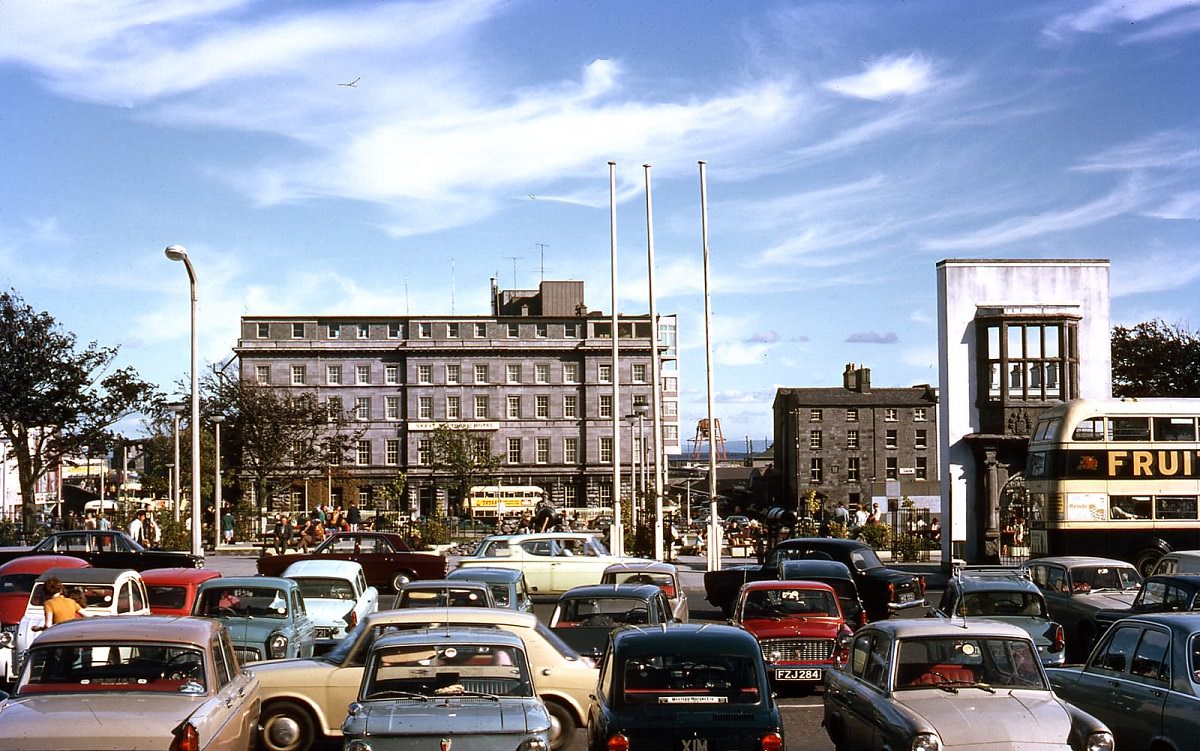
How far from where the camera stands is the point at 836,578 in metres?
21.9

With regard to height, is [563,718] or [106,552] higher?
[106,552]

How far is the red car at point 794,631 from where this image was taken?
1733 centimetres

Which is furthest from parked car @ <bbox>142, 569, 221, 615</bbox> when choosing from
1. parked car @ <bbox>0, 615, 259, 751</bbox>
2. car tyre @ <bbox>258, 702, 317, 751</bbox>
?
parked car @ <bbox>0, 615, 259, 751</bbox>

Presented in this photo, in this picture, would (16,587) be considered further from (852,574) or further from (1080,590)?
(1080,590)

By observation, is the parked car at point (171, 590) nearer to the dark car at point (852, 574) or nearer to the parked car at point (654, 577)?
the parked car at point (654, 577)

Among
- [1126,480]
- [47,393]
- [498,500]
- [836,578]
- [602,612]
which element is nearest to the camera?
[602,612]

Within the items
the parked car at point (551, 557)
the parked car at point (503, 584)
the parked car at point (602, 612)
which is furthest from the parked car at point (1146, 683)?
the parked car at point (551, 557)

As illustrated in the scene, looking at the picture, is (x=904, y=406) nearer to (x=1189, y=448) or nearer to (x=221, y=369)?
(x=221, y=369)

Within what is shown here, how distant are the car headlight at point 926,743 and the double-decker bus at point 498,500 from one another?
2612 inches

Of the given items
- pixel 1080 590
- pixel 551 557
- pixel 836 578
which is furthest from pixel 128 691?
pixel 551 557

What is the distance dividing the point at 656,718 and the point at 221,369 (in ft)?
240

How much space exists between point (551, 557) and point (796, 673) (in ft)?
44.1

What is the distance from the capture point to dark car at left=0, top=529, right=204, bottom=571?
98.7 feet

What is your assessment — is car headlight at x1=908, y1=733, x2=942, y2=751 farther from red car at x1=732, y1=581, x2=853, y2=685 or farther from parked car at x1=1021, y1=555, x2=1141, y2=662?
parked car at x1=1021, y1=555, x2=1141, y2=662
